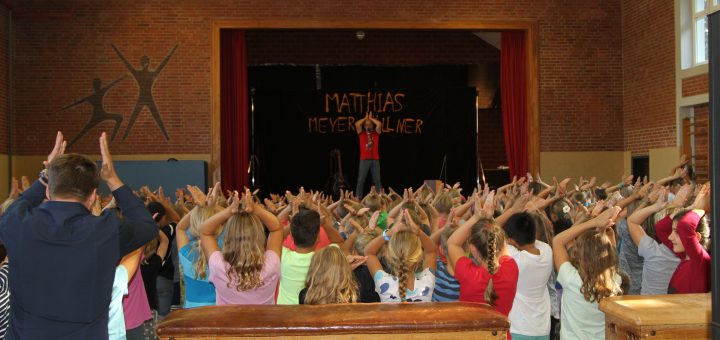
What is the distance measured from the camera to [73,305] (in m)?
2.47

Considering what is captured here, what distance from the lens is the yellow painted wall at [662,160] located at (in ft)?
41.7

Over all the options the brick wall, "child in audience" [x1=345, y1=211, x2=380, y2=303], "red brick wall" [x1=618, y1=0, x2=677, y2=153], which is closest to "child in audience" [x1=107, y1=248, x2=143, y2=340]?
"child in audience" [x1=345, y1=211, x2=380, y2=303]

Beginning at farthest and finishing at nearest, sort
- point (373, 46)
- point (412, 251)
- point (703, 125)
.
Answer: point (373, 46)
point (703, 125)
point (412, 251)

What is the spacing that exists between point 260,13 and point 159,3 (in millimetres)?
1953

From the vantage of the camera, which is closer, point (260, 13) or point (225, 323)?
point (225, 323)

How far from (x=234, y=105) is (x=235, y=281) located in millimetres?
11964

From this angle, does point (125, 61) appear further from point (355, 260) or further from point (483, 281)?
point (483, 281)

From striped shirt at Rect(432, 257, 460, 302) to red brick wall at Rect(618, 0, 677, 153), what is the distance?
10184 millimetres

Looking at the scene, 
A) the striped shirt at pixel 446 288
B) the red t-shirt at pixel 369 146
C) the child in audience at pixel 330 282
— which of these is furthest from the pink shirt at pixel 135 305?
the red t-shirt at pixel 369 146

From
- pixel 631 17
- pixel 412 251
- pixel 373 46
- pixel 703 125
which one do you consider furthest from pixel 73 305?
pixel 373 46

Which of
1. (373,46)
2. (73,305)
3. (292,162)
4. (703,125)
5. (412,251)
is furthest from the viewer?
(373,46)

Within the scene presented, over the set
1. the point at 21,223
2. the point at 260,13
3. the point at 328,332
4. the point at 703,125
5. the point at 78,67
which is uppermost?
the point at 260,13

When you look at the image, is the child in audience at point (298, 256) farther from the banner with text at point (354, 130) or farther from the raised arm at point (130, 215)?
the banner with text at point (354, 130)

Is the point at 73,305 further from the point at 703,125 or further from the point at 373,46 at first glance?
the point at 373,46
